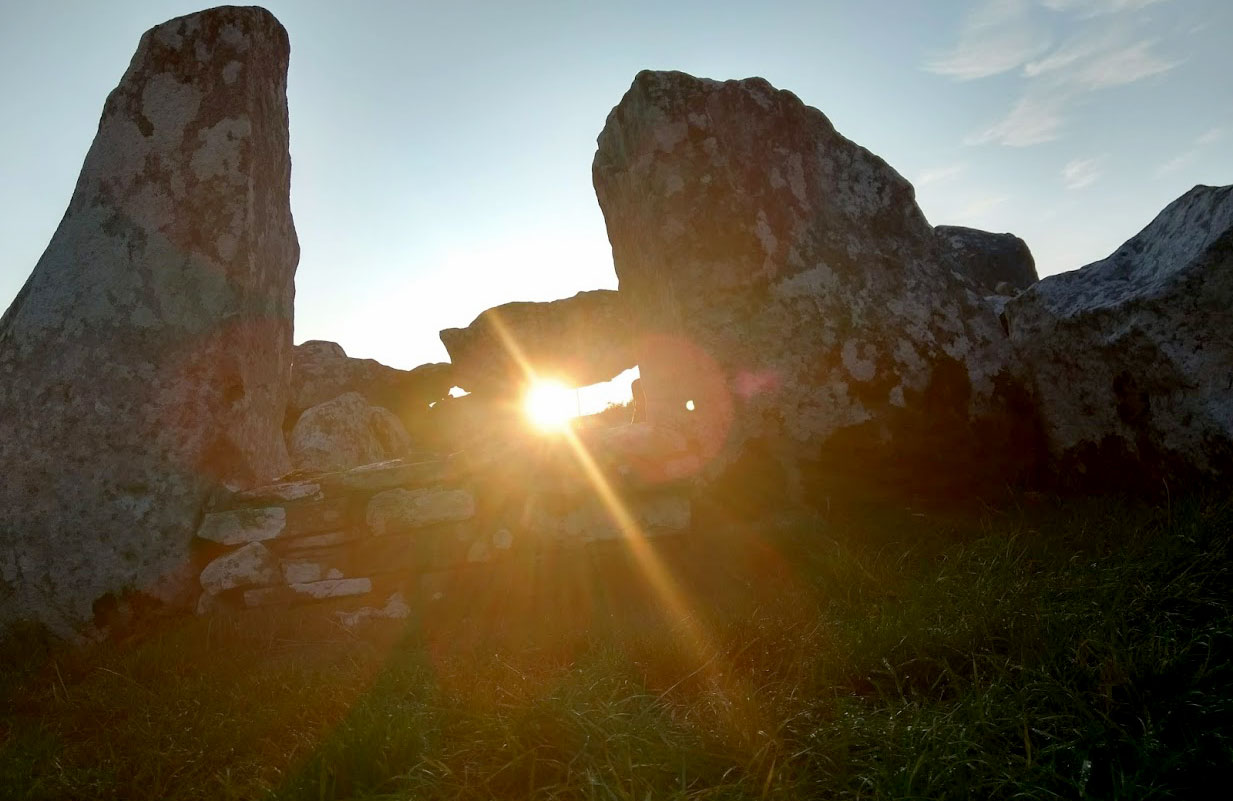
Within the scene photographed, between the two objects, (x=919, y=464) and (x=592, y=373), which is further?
(x=592, y=373)

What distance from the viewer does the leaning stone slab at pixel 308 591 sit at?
4.84 meters

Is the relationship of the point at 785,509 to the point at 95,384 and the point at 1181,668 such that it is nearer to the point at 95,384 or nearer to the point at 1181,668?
the point at 1181,668

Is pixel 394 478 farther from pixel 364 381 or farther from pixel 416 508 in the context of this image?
pixel 364 381

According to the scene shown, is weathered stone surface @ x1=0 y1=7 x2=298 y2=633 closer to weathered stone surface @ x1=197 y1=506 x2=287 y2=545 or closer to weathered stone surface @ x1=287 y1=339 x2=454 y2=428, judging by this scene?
weathered stone surface @ x1=197 y1=506 x2=287 y2=545

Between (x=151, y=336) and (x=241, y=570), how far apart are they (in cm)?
156

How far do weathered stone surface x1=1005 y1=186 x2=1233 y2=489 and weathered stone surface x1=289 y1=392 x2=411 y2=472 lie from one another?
7.81 metres

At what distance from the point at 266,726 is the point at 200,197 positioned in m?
3.60

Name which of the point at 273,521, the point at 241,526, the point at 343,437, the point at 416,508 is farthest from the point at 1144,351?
the point at 343,437

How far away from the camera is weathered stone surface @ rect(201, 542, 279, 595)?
4.81m

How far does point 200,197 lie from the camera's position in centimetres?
530

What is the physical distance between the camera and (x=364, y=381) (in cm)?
Result: 1432

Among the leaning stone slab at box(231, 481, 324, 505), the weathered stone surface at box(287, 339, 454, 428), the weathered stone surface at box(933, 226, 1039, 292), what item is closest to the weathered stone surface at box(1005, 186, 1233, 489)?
the weathered stone surface at box(933, 226, 1039, 292)

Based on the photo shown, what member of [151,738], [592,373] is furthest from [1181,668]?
[592,373]

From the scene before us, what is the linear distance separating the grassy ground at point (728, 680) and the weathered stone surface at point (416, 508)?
17.4 inches
